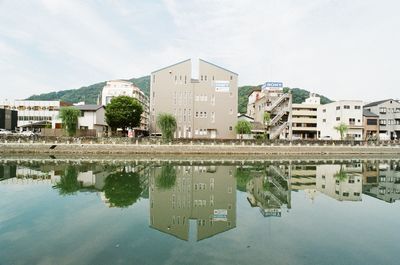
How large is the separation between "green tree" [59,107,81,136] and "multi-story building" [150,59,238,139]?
11.6 metres

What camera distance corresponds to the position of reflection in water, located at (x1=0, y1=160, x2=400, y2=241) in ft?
40.5

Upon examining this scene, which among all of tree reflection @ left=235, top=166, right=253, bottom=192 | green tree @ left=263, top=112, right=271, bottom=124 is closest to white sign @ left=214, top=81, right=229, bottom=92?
green tree @ left=263, top=112, right=271, bottom=124

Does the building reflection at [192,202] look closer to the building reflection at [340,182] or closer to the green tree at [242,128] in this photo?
the building reflection at [340,182]

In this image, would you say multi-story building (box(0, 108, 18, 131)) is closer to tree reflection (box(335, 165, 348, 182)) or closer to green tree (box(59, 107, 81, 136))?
green tree (box(59, 107, 81, 136))

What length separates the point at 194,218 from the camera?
Answer: 39.6ft

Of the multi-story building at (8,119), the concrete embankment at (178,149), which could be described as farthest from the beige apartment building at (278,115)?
the multi-story building at (8,119)

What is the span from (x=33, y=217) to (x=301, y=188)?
16.7m

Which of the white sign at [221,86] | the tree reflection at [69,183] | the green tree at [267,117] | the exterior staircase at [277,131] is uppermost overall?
the white sign at [221,86]

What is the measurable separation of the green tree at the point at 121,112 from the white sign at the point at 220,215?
34.8m

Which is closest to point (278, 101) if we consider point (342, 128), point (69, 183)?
point (342, 128)

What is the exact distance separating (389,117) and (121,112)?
5459 centimetres

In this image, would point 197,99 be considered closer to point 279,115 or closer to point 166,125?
point 166,125

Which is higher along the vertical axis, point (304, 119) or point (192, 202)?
point (304, 119)

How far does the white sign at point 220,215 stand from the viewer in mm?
11769
